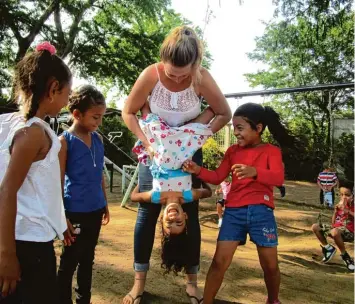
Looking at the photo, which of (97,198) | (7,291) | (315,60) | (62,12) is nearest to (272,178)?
(97,198)

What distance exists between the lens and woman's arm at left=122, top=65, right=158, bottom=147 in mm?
2258

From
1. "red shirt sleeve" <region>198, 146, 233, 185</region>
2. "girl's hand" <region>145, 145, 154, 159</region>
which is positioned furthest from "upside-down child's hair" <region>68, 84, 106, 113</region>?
"red shirt sleeve" <region>198, 146, 233, 185</region>

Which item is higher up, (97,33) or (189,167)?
(97,33)

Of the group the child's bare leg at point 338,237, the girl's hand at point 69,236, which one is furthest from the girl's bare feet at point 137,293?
the child's bare leg at point 338,237

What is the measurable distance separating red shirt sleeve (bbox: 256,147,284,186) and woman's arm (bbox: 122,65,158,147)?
645 mm

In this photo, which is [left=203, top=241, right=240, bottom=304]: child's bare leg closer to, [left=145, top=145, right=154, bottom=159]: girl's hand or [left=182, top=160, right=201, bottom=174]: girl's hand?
[left=182, top=160, right=201, bottom=174]: girl's hand

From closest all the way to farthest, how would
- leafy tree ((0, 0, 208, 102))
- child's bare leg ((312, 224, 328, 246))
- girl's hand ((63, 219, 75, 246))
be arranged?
girl's hand ((63, 219, 75, 246)) → child's bare leg ((312, 224, 328, 246)) → leafy tree ((0, 0, 208, 102))

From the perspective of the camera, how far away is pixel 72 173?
2111 mm

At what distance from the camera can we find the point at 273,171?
2.24m

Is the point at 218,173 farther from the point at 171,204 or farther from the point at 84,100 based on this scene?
the point at 84,100

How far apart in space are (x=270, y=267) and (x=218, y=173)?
0.58 m

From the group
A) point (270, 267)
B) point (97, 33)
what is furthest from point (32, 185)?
point (97, 33)

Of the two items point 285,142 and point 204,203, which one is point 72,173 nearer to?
point 285,142

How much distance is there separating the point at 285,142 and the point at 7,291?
1.84m
